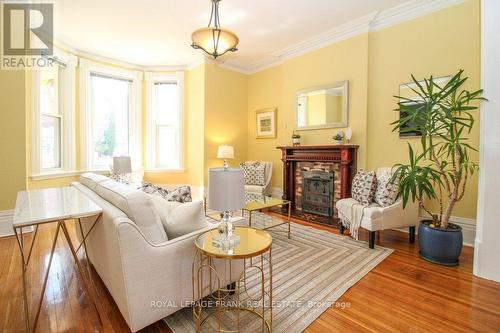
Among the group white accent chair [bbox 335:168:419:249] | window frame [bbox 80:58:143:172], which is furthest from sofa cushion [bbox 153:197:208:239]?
window frame [bbox 80:58:143:172]

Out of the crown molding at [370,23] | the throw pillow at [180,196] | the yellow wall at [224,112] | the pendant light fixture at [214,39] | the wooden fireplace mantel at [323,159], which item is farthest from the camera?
the yellow wall at [224,112]

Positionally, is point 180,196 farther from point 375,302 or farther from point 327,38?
point 327,38

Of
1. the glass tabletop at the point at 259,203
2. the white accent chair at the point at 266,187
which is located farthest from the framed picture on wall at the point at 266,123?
the glass tabletop at the point at 259,203

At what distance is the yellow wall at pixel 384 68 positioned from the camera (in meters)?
3.01

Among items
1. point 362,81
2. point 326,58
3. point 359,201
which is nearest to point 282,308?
point 359,201

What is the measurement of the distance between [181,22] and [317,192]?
11.5ft

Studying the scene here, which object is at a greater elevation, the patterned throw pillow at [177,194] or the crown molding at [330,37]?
the crown molding at [330,37]

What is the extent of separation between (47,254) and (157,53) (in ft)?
12.9

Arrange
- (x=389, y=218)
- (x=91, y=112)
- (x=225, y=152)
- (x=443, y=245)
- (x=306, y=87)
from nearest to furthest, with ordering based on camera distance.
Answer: (x=443, y=245) < (x=389, y=218) < (x=306, y=87) < (x=91, y=112) < (x=225, y=152)

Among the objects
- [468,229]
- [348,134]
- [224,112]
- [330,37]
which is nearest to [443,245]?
[468,229]

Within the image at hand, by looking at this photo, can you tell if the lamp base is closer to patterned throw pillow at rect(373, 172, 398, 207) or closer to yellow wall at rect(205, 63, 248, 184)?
patterned throw pillow at rect(373, 172, 398, 207)

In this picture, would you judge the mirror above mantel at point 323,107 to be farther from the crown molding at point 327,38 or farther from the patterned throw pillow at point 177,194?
the patterned throw pillow at point 177,194

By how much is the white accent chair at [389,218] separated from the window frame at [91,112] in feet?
15.3

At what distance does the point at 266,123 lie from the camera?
5.46 metres
